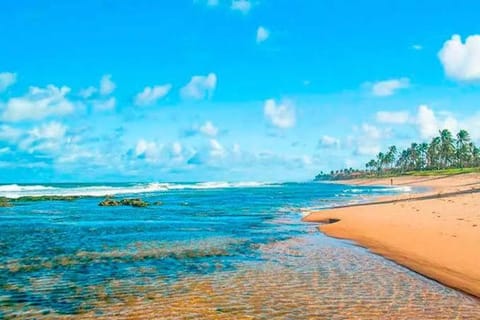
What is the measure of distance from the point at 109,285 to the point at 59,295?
1830mm

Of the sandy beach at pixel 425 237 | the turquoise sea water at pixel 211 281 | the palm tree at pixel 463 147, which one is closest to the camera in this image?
the turquoise sea water at pixel 211 281

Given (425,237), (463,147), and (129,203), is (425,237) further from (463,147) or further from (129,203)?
(463,147)

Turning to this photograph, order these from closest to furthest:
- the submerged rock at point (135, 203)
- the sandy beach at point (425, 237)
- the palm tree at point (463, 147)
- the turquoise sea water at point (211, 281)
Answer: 1. the turquoise sea water at point (211, 281)
2. the sandy beach at point (425, 237)
3. the submerged rock at point (135, 203)
4. the palm tree at point (463, 147)

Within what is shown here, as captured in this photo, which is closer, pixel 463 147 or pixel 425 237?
pixel 425 237

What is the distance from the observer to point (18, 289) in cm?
1522

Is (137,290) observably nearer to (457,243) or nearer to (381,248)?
(381,248)

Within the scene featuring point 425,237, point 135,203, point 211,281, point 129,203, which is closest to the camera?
point 211,281

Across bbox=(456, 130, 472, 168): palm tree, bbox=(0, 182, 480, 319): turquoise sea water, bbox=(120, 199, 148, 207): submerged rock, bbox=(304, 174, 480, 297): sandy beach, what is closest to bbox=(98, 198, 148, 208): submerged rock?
bbox=(120, 199, 148, 207): submerged rock

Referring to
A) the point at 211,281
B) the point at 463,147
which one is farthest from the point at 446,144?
the point at 211,281

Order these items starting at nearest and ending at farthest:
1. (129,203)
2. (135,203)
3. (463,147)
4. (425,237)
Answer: (425,237) < (135,203) < (129,203) < (463,147)

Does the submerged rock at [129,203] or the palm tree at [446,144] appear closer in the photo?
the submerged rock at [129,203]

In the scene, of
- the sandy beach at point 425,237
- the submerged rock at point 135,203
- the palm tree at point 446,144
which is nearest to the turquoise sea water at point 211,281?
the sandy beach at point 425,237

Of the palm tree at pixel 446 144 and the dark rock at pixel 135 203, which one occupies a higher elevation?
the palm tree at pixel 446 144

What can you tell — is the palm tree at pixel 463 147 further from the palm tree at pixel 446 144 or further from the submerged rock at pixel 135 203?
the submerged rock at pixel 135 203
